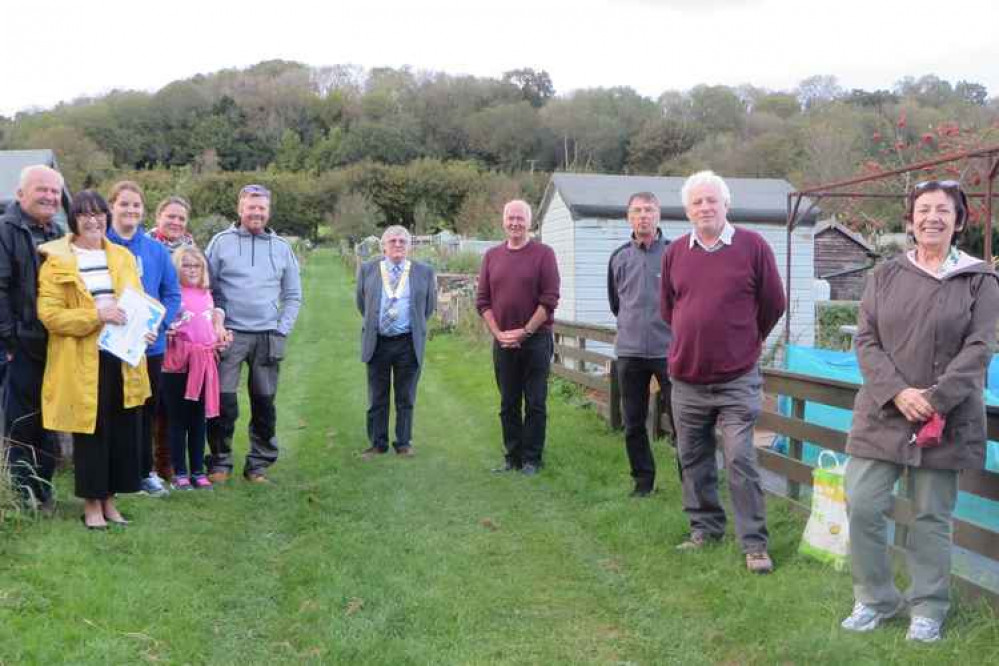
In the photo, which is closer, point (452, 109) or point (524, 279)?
point (524, 279)

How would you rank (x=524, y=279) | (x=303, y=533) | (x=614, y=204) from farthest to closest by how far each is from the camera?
1. (x=614, y=204)
2. (x=524, y=279)
3. (x=303, y=533)

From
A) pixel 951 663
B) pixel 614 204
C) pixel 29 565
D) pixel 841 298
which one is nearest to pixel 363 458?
pixel 29 565

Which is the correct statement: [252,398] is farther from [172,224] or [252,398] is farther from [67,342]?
[67,342]

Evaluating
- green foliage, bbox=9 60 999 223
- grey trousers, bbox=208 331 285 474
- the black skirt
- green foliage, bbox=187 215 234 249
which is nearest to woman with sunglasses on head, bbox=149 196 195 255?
grey trousers, bbox=208 331 285 474

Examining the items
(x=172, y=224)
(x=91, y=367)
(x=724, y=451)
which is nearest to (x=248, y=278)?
(x=172, y=224)

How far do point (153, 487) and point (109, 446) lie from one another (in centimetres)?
98

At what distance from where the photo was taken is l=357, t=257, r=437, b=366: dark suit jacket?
7230mm

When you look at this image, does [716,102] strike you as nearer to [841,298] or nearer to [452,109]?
[452,109]

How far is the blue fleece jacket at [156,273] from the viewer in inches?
208

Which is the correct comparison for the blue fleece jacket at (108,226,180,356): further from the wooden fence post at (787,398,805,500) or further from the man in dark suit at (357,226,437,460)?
the wooden fence post at (787,398,805,500)

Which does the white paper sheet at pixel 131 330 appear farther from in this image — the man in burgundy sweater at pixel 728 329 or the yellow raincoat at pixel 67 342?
the man in burgundy sweater at pixel 728 329

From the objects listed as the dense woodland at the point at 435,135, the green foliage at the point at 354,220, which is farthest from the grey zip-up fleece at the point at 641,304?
the green foliage at the point at 354,220

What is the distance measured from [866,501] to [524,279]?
350 centimetres

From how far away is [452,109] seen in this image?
93.9m
